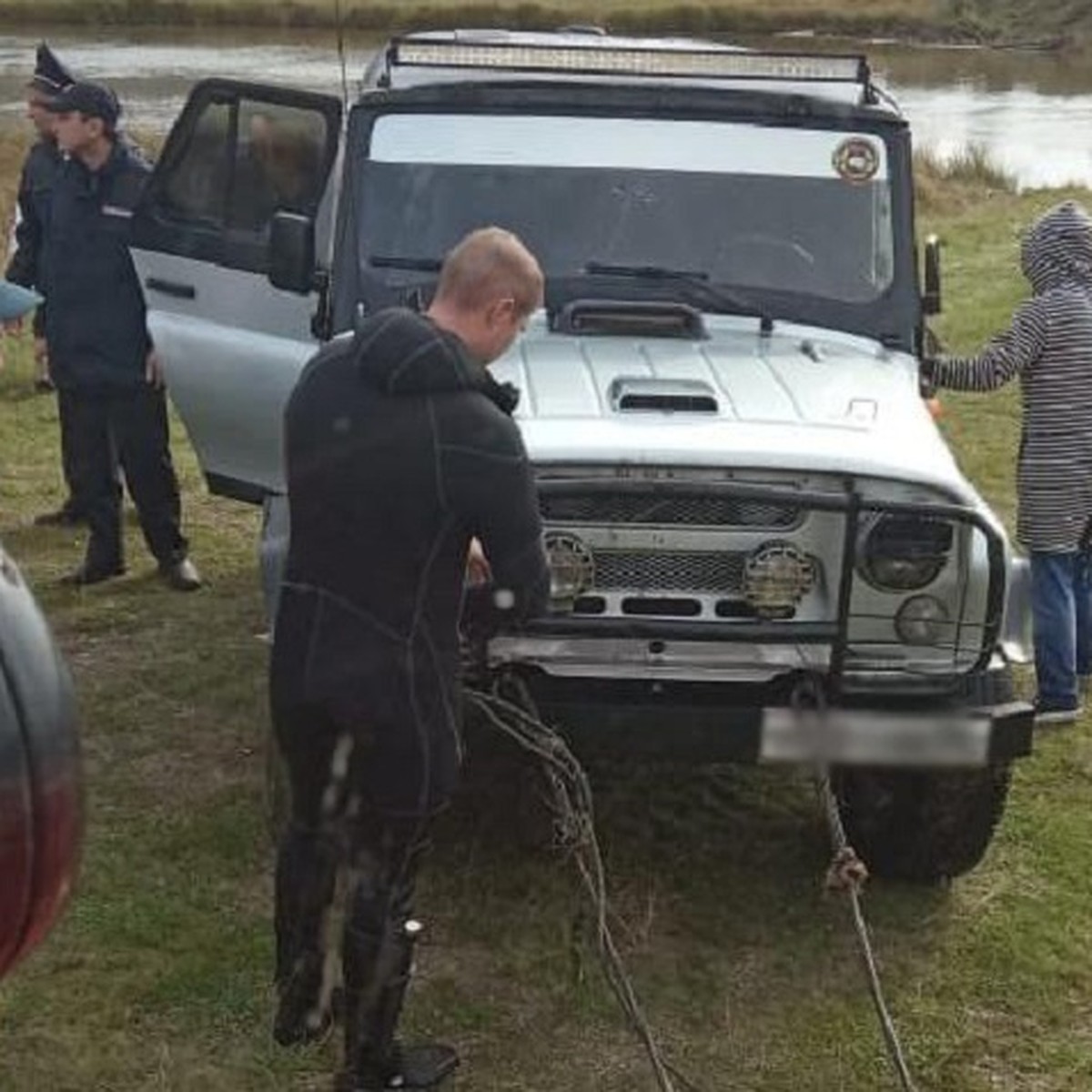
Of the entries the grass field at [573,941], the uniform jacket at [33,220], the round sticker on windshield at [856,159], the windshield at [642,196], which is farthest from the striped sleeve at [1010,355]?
the uniform jacket at [33,220]

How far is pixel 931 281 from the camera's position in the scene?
5.73m

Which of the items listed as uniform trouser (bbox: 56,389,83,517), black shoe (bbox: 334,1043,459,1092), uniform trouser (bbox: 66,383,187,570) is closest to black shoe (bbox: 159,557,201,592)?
uniform trouser (bbox: 66,383,187,570)

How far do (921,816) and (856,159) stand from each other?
74.8 inches

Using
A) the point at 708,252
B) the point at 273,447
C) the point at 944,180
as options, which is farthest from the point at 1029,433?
the point at 944,180

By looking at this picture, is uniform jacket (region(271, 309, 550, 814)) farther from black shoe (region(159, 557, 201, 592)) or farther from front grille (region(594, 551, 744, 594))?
black shoe (region(159, 557, 201, 592))

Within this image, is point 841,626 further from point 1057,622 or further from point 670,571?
point 1057,622

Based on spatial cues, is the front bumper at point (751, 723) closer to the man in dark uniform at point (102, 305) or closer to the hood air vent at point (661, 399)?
the hood air vent at point (661, 399)

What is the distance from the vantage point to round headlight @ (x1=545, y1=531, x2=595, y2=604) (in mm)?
4414

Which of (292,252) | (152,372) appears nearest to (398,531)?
(292,252)

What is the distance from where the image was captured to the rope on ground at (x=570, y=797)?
3.94m

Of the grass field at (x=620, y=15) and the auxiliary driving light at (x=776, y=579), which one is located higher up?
the auxiliary driving light at (x=776, y=579)

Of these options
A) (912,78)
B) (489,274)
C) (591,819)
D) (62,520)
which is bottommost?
(912,78)

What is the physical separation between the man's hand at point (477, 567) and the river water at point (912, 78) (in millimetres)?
19490

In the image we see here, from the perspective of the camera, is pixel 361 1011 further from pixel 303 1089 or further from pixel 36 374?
pixel 36 374
